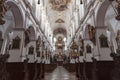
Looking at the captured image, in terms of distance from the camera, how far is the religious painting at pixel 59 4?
2486cm

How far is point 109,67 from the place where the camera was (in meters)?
5.00

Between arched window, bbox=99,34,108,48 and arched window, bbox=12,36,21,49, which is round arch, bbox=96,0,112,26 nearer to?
arched window, bbox=99,34,108,48

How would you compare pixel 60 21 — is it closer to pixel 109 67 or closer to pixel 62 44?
pixel 62 44

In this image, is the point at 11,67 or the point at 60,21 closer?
the point at 11,67

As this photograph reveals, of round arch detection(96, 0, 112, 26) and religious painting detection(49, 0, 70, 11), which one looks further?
religious painting detection(49, 0, 70, 11)

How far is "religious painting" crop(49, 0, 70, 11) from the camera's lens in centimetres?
2486

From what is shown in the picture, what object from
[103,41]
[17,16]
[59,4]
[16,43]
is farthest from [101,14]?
[59,4]

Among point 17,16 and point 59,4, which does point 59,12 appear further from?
point 17,16

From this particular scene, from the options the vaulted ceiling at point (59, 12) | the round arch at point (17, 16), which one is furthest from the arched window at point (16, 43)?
the vaulted ceiling at point (59, 12)

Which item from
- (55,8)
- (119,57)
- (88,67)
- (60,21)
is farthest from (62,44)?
(119,57)

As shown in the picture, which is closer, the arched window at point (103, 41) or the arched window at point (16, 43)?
the arched window at point (103, 41)

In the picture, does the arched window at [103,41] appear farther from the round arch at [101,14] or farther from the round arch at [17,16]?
the round arch at [17,16]

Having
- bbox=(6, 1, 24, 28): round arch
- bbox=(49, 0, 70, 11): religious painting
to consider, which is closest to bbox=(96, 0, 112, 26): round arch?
bbox=(6, 1, 24, 28): round arch

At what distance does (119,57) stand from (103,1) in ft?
22.1
